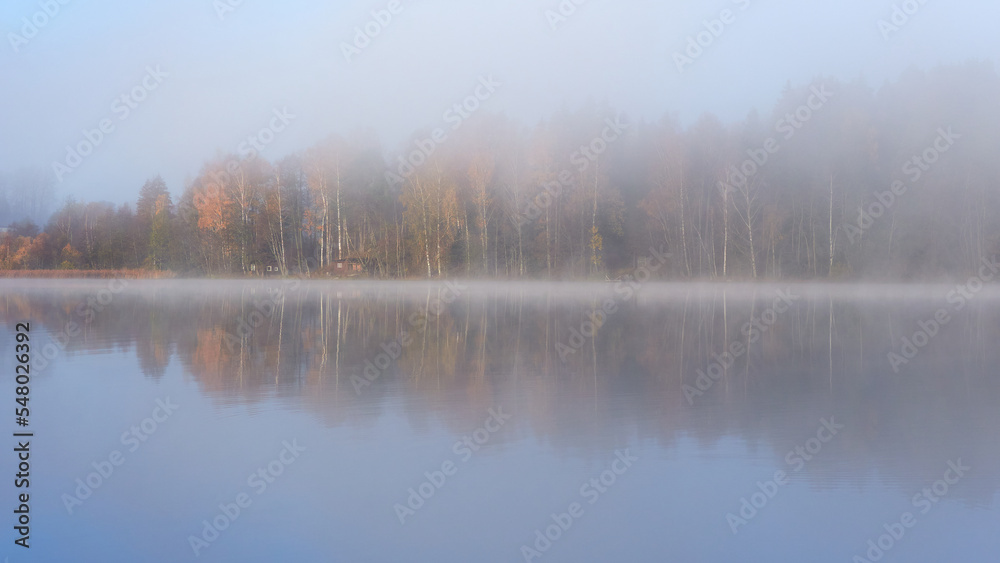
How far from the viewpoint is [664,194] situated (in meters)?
41.3

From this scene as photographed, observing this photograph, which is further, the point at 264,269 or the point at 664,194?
the point at 264,269

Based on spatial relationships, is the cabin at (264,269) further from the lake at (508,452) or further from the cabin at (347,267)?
the lake at (508,452)

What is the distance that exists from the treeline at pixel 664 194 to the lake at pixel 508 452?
2871cm

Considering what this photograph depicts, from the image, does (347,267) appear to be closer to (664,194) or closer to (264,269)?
(264,269)

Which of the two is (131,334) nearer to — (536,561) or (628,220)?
(536,561)

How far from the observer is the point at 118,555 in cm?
409

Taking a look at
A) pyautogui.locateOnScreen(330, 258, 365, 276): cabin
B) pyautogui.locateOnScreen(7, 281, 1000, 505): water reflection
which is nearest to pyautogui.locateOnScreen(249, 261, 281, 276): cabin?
pyautogui.locateOnScreen(330, 258, 365, 276): cabin

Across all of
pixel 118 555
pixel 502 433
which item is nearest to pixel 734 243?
pixel 502 433

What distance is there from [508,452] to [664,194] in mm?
37296

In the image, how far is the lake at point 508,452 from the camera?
4328 millimetres

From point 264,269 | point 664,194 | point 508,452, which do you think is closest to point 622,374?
point 508,452

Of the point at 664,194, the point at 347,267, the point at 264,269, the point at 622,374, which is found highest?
the point at 664,194

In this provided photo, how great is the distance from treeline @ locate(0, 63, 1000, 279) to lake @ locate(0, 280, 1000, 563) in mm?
28706

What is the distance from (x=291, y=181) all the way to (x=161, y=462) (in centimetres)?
5057
